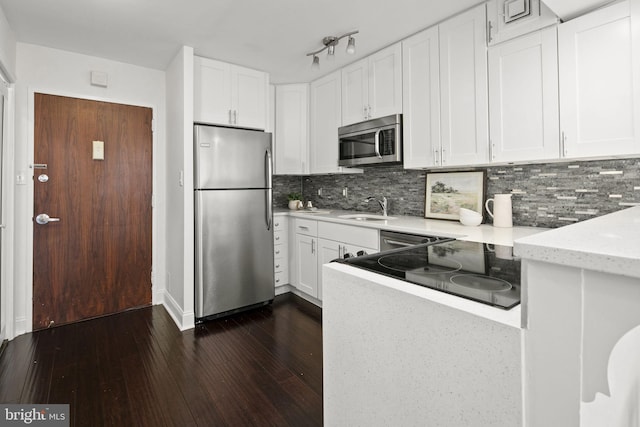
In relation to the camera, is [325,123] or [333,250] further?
[325,123]

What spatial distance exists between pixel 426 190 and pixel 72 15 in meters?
3.07

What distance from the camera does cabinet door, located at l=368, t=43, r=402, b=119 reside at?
110 inches

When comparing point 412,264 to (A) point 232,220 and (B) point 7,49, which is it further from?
(B) point 7,49

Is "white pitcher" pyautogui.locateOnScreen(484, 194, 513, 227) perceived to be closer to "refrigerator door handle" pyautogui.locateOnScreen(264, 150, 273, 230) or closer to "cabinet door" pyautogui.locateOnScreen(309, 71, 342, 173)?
"cabinet door" pyautogui.locateOnScreen(309, 71, 342, 173)

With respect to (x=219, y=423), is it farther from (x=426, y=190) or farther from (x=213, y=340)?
(x=426, y=190)

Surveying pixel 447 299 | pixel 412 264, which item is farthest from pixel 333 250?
pixel 447 299

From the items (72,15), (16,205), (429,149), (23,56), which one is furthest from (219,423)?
(23,56)

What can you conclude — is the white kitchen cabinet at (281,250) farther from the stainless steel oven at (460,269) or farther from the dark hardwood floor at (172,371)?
the stainless steel oven at (460,269)

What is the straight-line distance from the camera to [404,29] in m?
2.60

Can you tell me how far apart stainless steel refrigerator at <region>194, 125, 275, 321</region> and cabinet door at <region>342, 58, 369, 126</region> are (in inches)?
34.0

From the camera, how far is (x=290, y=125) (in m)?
3.87

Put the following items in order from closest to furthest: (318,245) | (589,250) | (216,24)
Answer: (589,250)
(216,24)
(318,245)

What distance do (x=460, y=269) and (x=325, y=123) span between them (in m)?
2.91

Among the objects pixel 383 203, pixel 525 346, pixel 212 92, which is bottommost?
pixel 525 346
